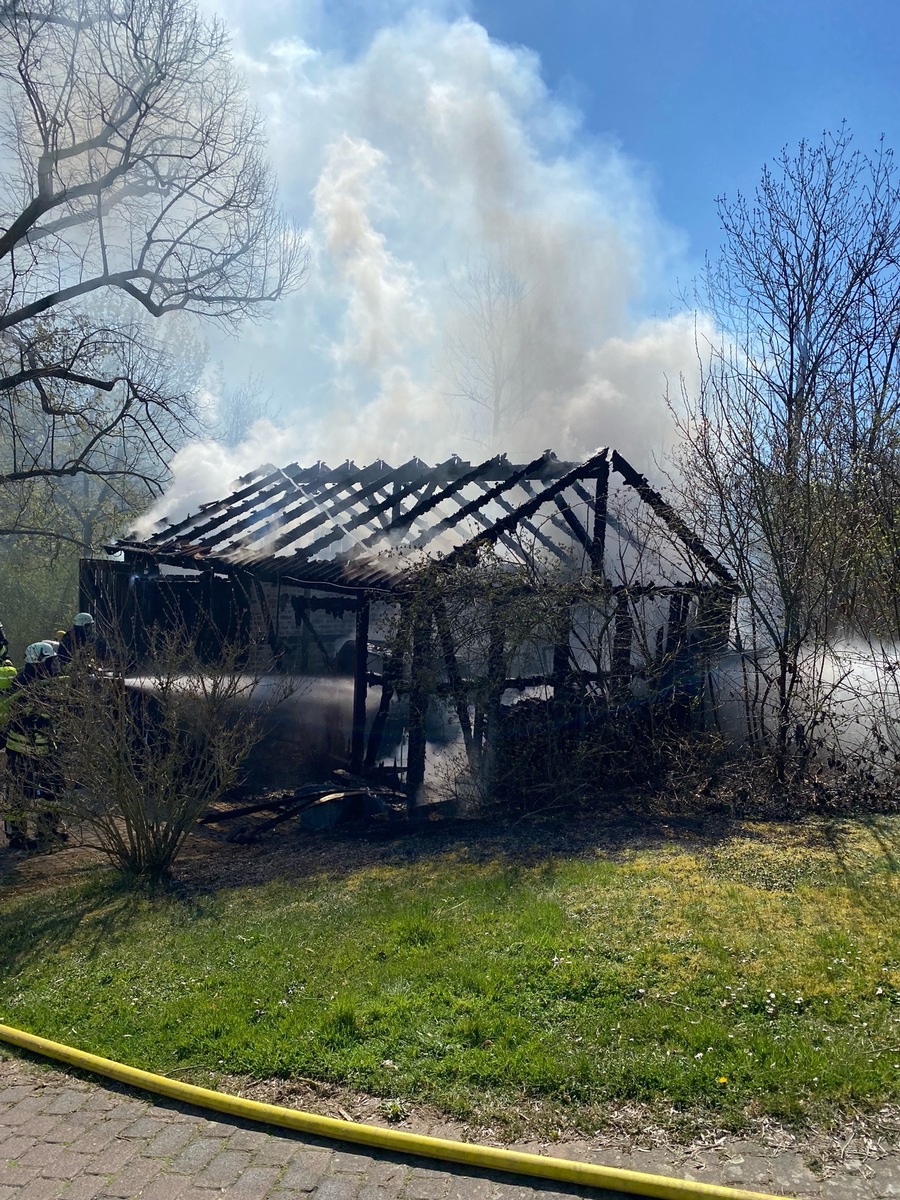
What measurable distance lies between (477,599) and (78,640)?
350cm

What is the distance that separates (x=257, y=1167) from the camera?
327 cm

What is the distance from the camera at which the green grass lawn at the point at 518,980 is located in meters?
3.59

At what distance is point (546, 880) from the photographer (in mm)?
5996

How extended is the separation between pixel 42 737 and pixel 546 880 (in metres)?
4.09

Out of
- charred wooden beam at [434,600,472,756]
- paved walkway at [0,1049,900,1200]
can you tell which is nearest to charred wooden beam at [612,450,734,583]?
charred wooden beam at [434,600,472,756]

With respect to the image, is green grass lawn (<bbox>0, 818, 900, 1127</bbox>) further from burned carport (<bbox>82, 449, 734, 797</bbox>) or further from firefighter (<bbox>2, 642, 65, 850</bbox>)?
burned carport (<bbox>82, 449, 734, 797</bbox>)

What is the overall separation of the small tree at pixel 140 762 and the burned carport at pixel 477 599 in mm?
603

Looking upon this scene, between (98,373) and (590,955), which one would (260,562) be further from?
(590,955)

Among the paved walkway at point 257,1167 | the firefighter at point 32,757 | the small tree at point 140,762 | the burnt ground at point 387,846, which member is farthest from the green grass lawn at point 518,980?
the firefighter at point 32,757

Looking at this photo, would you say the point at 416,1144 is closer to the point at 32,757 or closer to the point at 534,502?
the point at 32,757

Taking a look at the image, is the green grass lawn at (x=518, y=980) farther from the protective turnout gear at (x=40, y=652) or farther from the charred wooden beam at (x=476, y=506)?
the charred wooden beam at (x=476, y=506)

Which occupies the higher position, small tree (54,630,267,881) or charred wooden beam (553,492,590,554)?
charred wooden beam (553,492,590,554)

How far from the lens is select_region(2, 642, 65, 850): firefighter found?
7.23 metres

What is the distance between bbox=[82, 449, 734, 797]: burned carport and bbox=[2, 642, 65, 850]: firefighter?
83 centimetres
